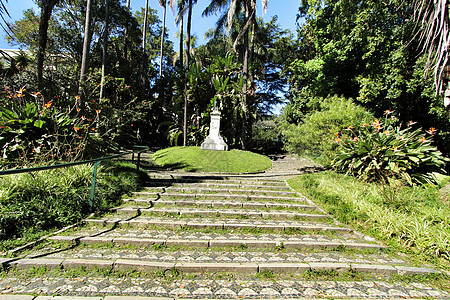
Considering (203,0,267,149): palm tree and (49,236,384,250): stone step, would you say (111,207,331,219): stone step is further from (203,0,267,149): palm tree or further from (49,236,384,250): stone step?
(203,0,267,149): palm tree

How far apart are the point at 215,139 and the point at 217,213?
10424 mm

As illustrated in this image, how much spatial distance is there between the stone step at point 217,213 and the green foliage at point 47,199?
663 millimetres

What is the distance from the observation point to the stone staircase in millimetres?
2822

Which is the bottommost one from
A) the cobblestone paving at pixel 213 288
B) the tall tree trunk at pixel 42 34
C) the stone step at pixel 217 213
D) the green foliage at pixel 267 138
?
the cobblestone paving at pixel 213 288

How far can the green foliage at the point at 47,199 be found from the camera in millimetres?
3715

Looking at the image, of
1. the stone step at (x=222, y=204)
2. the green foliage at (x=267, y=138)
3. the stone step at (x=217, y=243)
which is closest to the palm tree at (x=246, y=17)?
the green foliage at (x=267, y=138)

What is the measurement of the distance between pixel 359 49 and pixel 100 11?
1803cm

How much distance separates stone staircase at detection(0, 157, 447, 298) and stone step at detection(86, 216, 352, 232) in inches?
0.7

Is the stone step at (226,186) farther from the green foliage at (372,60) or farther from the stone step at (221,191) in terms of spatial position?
the green foliage at (372,60)

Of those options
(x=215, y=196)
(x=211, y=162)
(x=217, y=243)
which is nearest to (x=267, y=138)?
(x=211, y=162)

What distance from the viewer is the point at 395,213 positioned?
490 cm

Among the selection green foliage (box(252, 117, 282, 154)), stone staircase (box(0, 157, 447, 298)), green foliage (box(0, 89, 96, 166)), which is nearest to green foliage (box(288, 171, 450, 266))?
stone staircase (box(0, 157, 447, 298))

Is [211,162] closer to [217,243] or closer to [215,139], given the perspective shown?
[215,139]

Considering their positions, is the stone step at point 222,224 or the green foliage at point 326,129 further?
the green foliage at point 326,129
